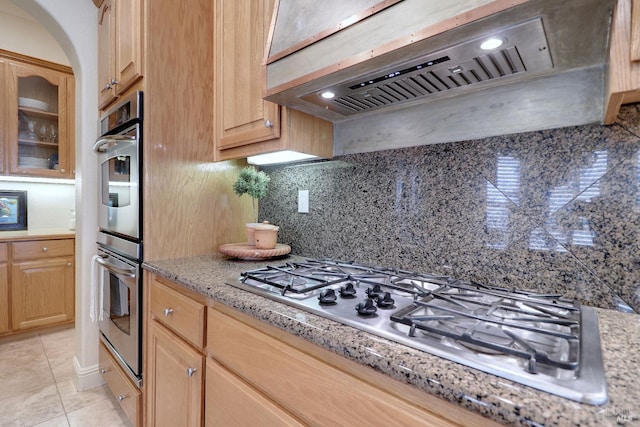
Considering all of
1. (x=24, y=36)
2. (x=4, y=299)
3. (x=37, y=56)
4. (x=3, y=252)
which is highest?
(x=24, y=36)

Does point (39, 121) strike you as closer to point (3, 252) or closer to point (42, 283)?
point (3, 252)

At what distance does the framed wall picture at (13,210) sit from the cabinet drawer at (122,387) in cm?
182

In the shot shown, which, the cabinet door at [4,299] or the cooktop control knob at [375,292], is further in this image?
the cabinet door at [4,299]

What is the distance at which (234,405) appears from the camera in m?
0.88

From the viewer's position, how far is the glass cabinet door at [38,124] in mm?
2606

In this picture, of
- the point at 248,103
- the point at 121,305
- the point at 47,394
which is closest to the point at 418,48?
the point at 248,103

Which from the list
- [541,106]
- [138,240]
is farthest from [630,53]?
[138,240]

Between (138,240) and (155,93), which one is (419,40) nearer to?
(155,93)

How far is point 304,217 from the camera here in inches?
61.6

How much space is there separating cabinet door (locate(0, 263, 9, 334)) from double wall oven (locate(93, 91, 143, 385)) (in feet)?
4.01

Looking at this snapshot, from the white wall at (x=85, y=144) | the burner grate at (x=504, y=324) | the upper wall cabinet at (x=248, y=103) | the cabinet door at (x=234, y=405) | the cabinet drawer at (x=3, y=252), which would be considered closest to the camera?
the burner grate at (x=504, y=324)

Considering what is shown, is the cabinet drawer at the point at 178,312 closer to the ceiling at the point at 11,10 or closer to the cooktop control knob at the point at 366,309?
the cooktop control knob at the point at 366,309

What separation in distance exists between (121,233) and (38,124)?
2.07 m

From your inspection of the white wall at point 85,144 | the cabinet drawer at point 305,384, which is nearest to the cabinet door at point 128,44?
the white wall at point 85,144
